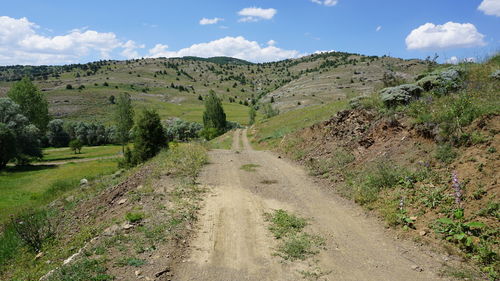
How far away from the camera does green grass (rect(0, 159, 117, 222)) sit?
1006 inches

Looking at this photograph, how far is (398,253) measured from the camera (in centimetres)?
707

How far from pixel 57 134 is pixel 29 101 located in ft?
76.7

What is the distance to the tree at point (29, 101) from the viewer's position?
64.4m

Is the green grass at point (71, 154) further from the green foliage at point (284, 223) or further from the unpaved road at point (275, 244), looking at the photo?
the green foliage at point (284, 223)

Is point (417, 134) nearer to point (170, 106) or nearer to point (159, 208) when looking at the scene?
point (159, 208)

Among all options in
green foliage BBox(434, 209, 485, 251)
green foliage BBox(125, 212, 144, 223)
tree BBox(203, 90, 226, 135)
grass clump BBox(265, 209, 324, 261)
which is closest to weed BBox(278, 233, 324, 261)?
grass clump BBox(265, 209, 324, 261)

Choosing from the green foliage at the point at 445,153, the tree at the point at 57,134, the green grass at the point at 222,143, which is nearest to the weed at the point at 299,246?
the green foliage at the point at 445,153

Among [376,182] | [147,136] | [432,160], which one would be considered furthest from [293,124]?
[432,160]

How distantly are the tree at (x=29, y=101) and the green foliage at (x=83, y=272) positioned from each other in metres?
72.1

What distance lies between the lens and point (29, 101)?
65000 millimetres

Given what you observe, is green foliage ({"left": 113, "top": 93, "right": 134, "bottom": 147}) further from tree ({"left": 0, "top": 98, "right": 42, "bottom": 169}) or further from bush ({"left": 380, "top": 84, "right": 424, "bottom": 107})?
bush ({"left": 380, "top": 84, "right": 424, "bottom": 107})

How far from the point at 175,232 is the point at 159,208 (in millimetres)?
2097

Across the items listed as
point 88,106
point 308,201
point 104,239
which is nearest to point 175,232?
point 104,239

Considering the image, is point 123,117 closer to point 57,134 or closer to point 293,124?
point 293,124
